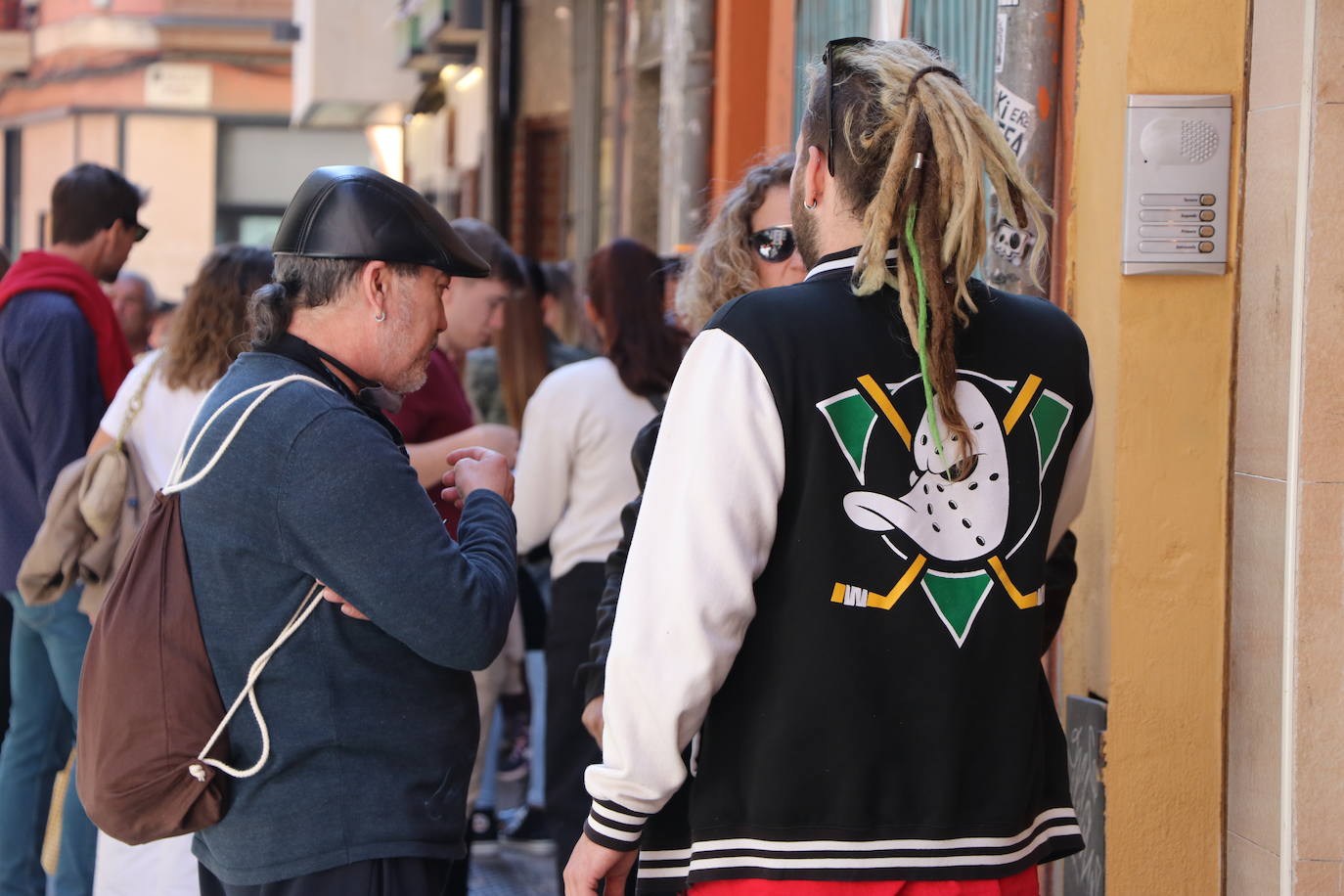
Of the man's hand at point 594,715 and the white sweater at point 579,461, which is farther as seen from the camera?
the white sweater at point 579,461

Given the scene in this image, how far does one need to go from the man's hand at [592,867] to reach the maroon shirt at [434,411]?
81.8 inches

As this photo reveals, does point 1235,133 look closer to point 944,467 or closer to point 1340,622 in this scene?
point 1340,622

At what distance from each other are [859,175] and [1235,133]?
4.17 ft

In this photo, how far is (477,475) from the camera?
288 cm

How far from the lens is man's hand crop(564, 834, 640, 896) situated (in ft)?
7.21

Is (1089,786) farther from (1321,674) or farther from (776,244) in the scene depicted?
(776,244)

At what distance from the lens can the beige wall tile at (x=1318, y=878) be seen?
9.41ft

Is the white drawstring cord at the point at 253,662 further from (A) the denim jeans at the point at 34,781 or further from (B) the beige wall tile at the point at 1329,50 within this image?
(A) the denim jeans at the point at 34,781

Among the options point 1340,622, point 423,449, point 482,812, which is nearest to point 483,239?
point 423,449

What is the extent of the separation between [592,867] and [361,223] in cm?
109

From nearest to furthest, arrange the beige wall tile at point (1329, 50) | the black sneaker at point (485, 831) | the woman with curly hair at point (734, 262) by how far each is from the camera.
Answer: the beige wall tile at point (1329, 50) → the woman with curly hair at point (734, 262) → the black sneaker at point (485, 831)

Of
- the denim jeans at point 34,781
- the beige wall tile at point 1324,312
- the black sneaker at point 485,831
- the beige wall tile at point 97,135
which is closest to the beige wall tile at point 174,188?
the beige wall tile at point 97,135

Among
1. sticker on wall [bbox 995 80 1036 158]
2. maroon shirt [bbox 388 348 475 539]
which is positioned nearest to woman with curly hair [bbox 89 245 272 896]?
maroon shirt [bbox 388 348 475 539]

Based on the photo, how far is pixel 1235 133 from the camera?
10.4ft
